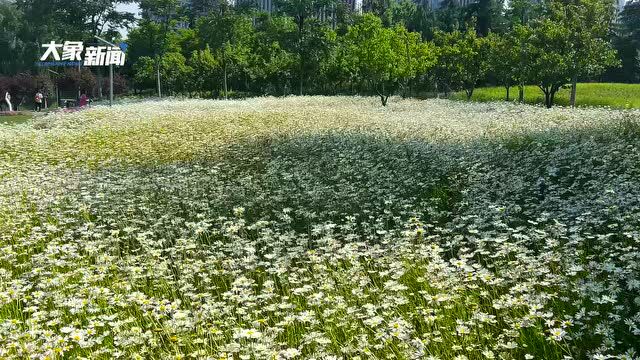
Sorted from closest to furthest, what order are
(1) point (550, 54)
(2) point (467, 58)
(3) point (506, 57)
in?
(1) point (550, 54) → (3) point (506, 57) → (2) point (467, 58)

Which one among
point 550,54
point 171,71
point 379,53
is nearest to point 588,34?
point 550,54

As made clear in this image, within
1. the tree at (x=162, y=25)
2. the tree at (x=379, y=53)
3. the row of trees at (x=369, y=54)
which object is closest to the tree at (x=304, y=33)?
the row of trees at (x=369, y=54)

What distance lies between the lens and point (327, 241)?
6.87 metres

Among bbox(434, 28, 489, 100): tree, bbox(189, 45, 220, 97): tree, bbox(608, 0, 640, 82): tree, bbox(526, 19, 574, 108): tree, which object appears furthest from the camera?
bbox(608, 0, 640, 82): tree

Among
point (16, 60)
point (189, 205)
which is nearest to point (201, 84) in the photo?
point (16, 60)

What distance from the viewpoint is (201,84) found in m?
64.8

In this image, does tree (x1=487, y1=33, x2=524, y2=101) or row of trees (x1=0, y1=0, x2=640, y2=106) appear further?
tree (x1=487, y1=33, x2=524, y2=101)

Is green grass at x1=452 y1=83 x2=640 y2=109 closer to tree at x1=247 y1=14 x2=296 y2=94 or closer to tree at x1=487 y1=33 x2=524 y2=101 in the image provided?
tree at x1=487 y1=33 x2=524 y2=101

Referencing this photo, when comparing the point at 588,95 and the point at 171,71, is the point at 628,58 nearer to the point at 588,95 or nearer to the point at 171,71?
the point at 588,95

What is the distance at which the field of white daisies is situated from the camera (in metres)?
4.69

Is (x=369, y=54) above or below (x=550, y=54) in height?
above

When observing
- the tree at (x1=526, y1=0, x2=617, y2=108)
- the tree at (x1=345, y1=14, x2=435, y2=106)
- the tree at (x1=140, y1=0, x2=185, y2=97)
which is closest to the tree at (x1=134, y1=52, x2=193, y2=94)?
the tree at (x1=140, y1=0, x2=185, y2=97)

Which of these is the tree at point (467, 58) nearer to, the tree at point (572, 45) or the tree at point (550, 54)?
the tree at point (550, 54)

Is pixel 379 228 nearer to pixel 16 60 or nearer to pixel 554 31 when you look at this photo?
pixel 554 31
